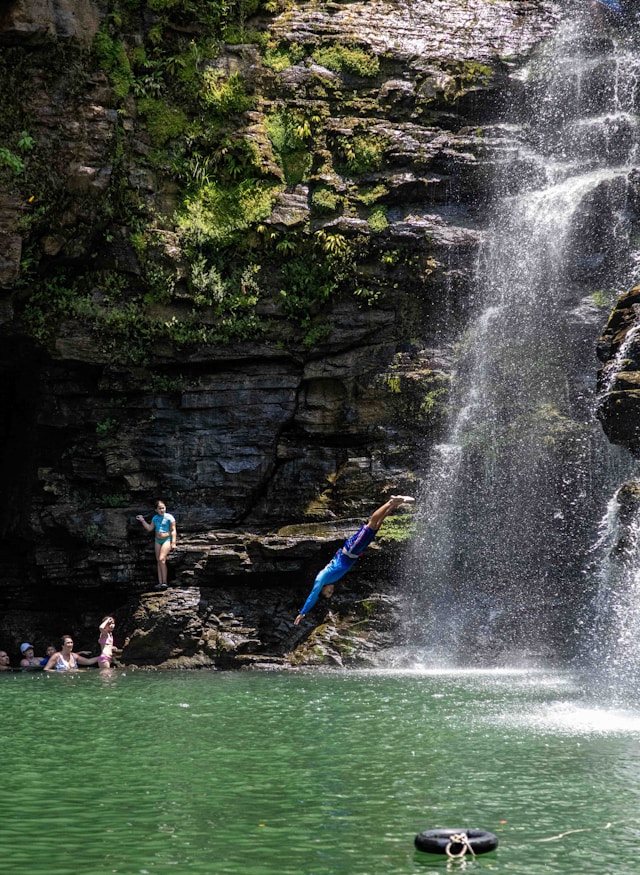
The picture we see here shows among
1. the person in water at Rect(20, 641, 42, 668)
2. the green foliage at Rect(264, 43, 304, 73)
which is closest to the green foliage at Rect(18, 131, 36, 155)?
the green foliage at Rect(264, 43, 304, 73)

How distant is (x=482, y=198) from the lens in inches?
800

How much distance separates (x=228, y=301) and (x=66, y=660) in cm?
734

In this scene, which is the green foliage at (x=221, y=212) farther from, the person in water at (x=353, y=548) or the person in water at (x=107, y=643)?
the person in water at (x=353, y=548)

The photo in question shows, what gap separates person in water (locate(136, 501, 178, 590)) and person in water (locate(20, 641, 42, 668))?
2619 millimetres

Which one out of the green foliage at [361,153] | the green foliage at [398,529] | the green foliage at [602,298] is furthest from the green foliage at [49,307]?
the green foliage at [602,298]

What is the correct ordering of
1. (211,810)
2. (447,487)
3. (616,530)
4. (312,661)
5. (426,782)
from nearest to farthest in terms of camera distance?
1. (211,810)
2. (426,782)
3. (616,530)
4. (312,661)
5. (447,487)

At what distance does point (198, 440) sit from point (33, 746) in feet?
35.0

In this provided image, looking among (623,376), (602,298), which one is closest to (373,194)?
(602,298)

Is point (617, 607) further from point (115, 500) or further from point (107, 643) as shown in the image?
point (115, 500)

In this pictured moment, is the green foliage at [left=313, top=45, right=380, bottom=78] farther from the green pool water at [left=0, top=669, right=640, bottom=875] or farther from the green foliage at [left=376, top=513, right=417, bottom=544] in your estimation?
the green pool water at [left=0, top=669, right=640, bottom=875]

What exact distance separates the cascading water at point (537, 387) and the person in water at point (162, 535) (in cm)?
456

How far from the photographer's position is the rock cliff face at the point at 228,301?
18531 millimetres

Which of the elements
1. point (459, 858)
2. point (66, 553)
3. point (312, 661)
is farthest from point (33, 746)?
point (66, 553)

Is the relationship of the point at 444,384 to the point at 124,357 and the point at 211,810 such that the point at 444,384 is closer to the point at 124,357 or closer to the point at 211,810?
the point at 124,357
